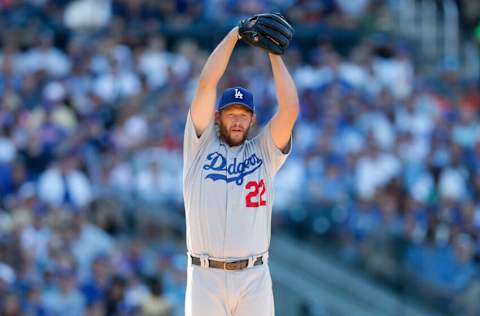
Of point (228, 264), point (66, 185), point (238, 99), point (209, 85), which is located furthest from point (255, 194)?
point (66, 185)

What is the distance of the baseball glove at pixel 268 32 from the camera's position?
7.61 metres

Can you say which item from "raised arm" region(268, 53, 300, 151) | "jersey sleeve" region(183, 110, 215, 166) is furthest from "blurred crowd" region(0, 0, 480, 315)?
"raised arm" region(268, 53, 300, 151)

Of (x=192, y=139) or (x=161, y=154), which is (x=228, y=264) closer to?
(x=192, y=139)

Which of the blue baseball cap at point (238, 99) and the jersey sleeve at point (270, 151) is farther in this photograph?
the jersey sleeve at point (270, 151)

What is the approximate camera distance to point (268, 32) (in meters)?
7.60

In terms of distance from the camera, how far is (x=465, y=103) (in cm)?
1675

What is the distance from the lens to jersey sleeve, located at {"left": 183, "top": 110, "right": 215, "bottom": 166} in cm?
773

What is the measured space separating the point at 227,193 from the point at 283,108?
0.61 m

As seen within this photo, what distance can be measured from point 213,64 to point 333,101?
8070 mm

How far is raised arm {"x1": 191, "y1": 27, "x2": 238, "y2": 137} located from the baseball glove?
0.13 metres

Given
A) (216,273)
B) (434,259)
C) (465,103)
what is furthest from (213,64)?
→ (465,103)

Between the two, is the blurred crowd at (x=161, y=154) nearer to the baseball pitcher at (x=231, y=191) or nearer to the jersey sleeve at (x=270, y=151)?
the baseball pitcher at (x=231, y=191)

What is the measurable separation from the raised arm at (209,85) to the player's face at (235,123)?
120mm

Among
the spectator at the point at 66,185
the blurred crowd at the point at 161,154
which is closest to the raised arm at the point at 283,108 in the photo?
the blurred crowd at the point at 161,154
